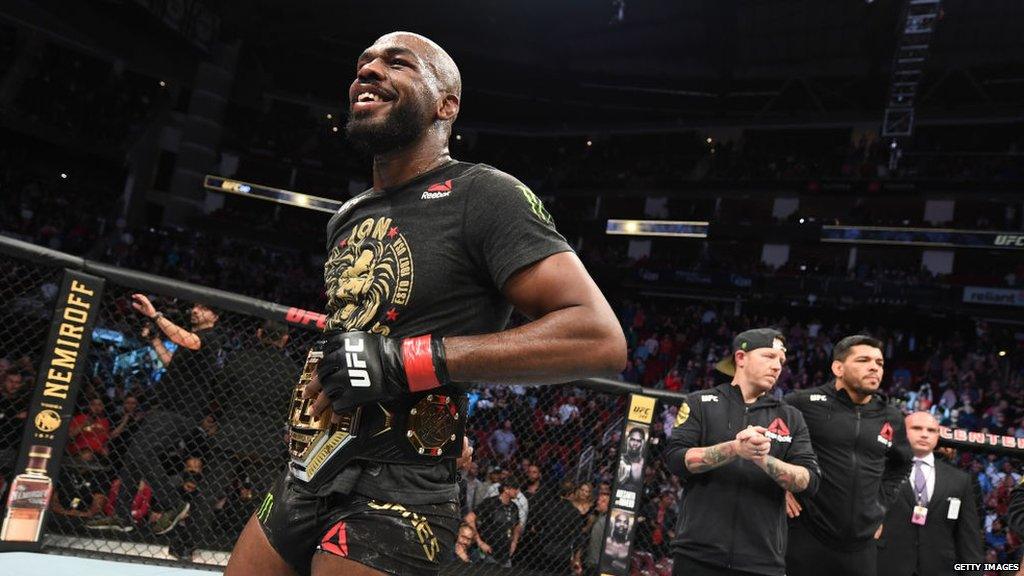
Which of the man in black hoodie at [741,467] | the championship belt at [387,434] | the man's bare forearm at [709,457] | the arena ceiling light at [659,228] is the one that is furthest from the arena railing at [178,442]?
the arena ceiling light at [659,228]

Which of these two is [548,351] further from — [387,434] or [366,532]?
[366,532]

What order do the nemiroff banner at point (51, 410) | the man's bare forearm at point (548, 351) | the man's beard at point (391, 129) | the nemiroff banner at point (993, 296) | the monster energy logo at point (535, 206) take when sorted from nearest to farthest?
the man's bare forearm at point (548, 351)
the monster energy logo at point (535, 206)
the man's beard at point (391, 129)
the nemiroff banner at point (51, 410)
the nemiroff banner at point (993, 296)

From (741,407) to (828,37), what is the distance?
786 inches

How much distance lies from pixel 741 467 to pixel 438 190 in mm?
2156

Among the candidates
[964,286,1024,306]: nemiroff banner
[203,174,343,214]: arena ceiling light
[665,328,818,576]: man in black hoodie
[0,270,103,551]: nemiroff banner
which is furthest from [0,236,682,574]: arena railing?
[203,174,343,214]: arena ceiling light

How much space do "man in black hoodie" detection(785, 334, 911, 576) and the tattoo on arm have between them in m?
0.46

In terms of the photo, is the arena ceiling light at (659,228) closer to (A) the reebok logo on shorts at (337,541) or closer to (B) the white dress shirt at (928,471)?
(B) the white dress shirt at (928,471)

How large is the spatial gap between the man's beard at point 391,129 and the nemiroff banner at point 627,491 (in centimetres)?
278

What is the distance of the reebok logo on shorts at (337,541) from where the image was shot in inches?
54.9

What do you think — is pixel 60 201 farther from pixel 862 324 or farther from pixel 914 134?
pixel 914 134

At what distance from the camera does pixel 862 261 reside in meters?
22.7

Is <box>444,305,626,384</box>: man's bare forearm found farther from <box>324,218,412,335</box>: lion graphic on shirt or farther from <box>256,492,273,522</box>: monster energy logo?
<box>256,492,273,522</box>: monster energy logo

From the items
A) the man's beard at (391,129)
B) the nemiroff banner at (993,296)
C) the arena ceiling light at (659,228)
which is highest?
the arena ceiling light at (659,228)

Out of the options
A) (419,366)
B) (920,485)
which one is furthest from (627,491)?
(419,366)
